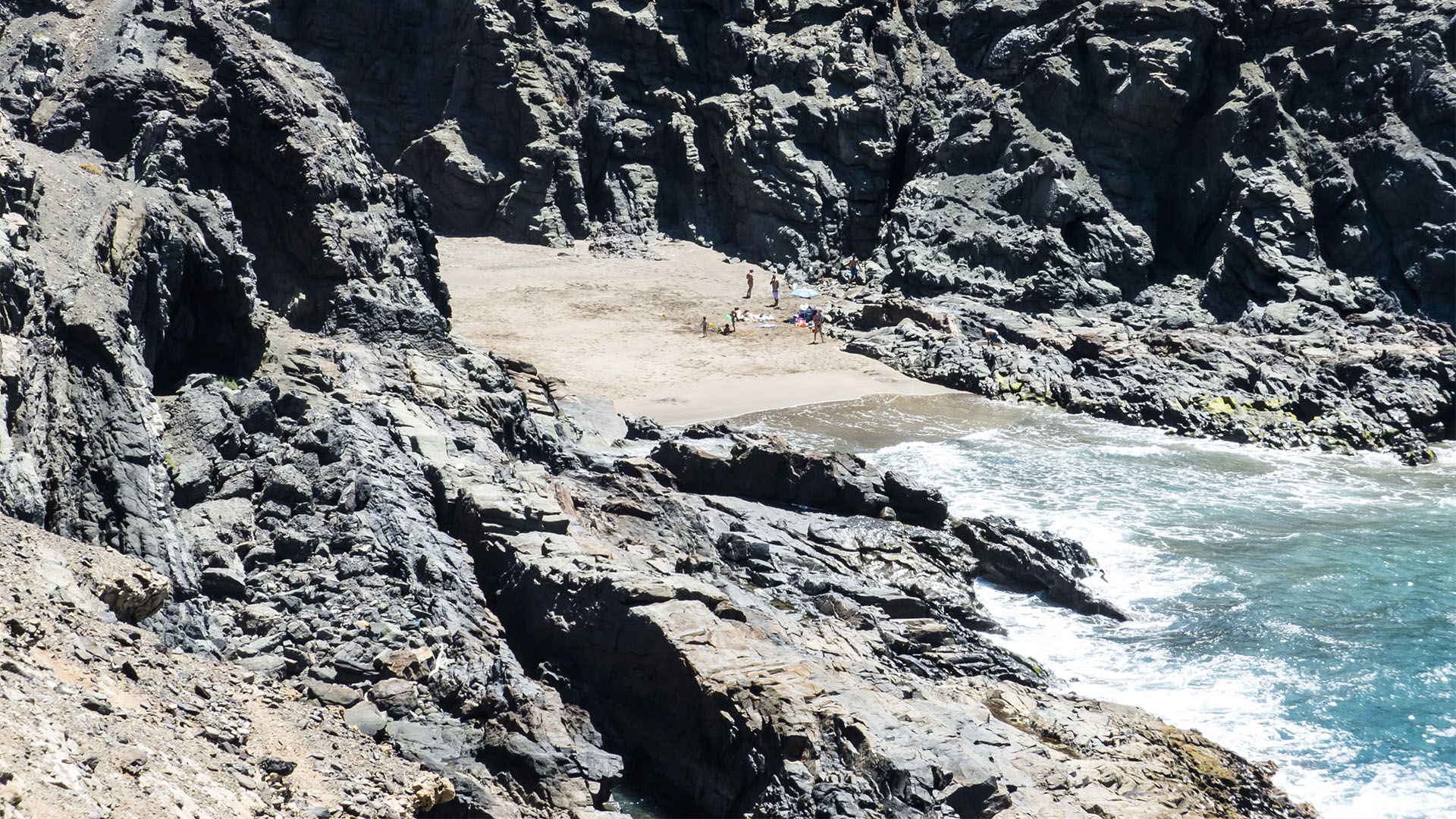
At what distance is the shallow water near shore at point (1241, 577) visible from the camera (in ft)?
49.1

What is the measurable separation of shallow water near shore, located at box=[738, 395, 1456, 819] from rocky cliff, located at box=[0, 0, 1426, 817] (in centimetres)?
107

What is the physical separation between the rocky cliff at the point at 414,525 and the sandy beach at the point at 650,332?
5741 mm

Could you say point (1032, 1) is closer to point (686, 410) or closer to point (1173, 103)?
point (1173, 103)

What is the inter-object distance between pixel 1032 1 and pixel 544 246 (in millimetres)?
22001

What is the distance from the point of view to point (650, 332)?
116 feet

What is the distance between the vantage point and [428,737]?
11.1 m

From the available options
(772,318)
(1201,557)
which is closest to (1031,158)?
(772,318)

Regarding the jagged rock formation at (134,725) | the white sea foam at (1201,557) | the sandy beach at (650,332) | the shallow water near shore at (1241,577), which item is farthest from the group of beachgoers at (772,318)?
the jagged rock formation at (134,725)

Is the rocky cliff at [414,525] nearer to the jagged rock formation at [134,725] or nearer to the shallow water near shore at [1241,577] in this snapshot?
the jagged rock formation at [134,725]

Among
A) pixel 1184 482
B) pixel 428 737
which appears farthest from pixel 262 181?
pixel 1184 482

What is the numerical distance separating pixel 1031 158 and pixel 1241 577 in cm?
2470

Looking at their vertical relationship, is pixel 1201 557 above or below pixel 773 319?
below

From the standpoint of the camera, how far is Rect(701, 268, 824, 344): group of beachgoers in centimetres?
3575

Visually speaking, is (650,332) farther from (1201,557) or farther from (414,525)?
(414,525)
